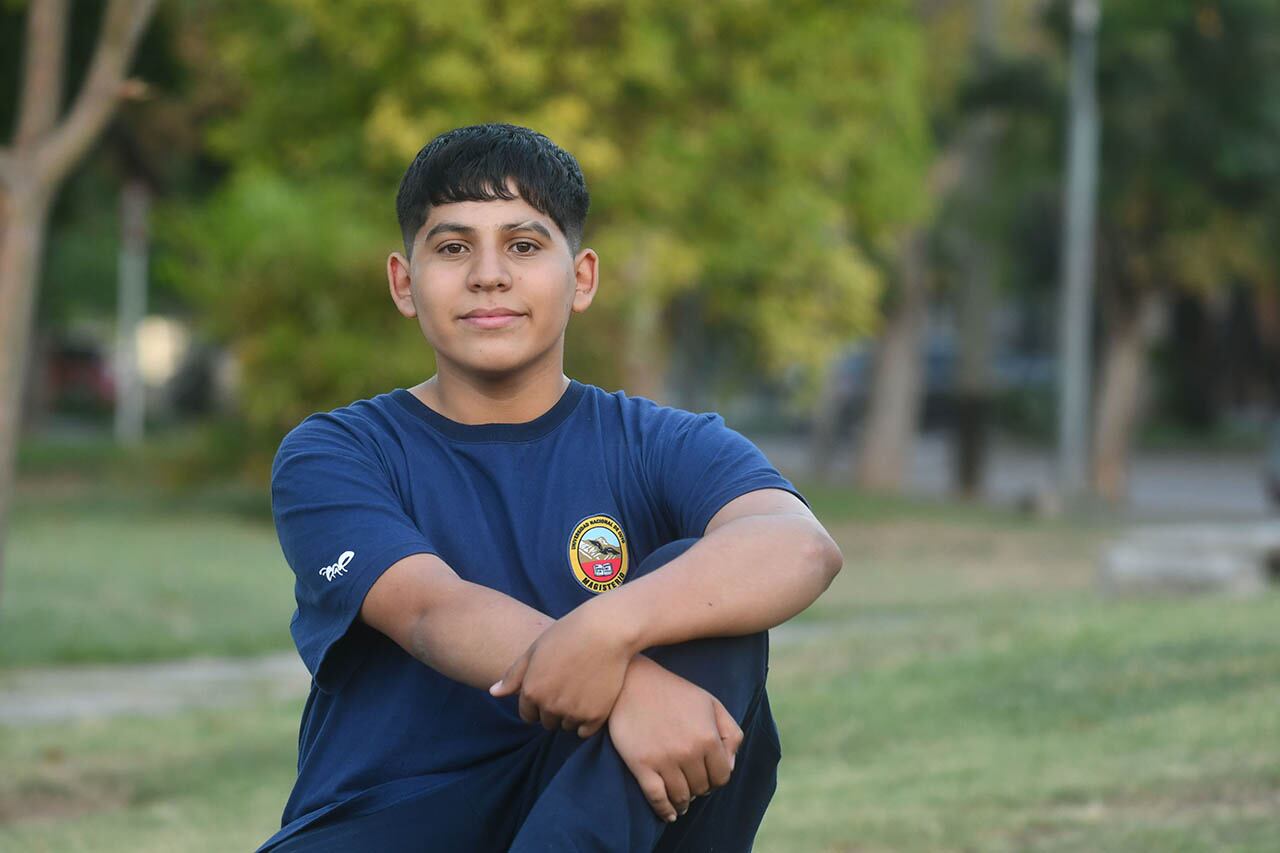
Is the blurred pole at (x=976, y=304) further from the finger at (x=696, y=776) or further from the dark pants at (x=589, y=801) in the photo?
the finger at (x=696, y=776)

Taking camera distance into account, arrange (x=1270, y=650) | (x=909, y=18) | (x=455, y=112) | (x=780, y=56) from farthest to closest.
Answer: (x=909, y=18) < (x=780, y=56) < (x=455, y=112) < (x=1270, y=650)

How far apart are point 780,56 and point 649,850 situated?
63.5 feet

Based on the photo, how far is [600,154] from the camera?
64.8ft

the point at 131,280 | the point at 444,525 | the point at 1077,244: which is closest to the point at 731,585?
the point at 444,525

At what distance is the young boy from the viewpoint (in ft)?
9.18

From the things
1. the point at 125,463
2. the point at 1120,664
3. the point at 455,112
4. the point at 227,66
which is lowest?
the point at 1120,664

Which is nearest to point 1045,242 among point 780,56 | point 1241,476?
point 1241,476

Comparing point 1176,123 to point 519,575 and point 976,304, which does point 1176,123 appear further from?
point 519,575

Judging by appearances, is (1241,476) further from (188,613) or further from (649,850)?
(649,850)

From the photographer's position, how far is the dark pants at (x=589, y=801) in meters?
2.76

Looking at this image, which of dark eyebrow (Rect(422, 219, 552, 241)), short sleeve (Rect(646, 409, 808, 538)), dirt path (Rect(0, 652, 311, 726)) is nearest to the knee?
short sleeve (Rect(646, 409, 808, 538))

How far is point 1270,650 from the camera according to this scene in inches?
336

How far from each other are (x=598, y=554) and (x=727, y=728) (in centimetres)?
43

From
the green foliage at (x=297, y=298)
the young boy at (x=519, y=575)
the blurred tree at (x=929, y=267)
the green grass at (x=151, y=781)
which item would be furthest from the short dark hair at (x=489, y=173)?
the blurred tree at (x=929, y=267)
